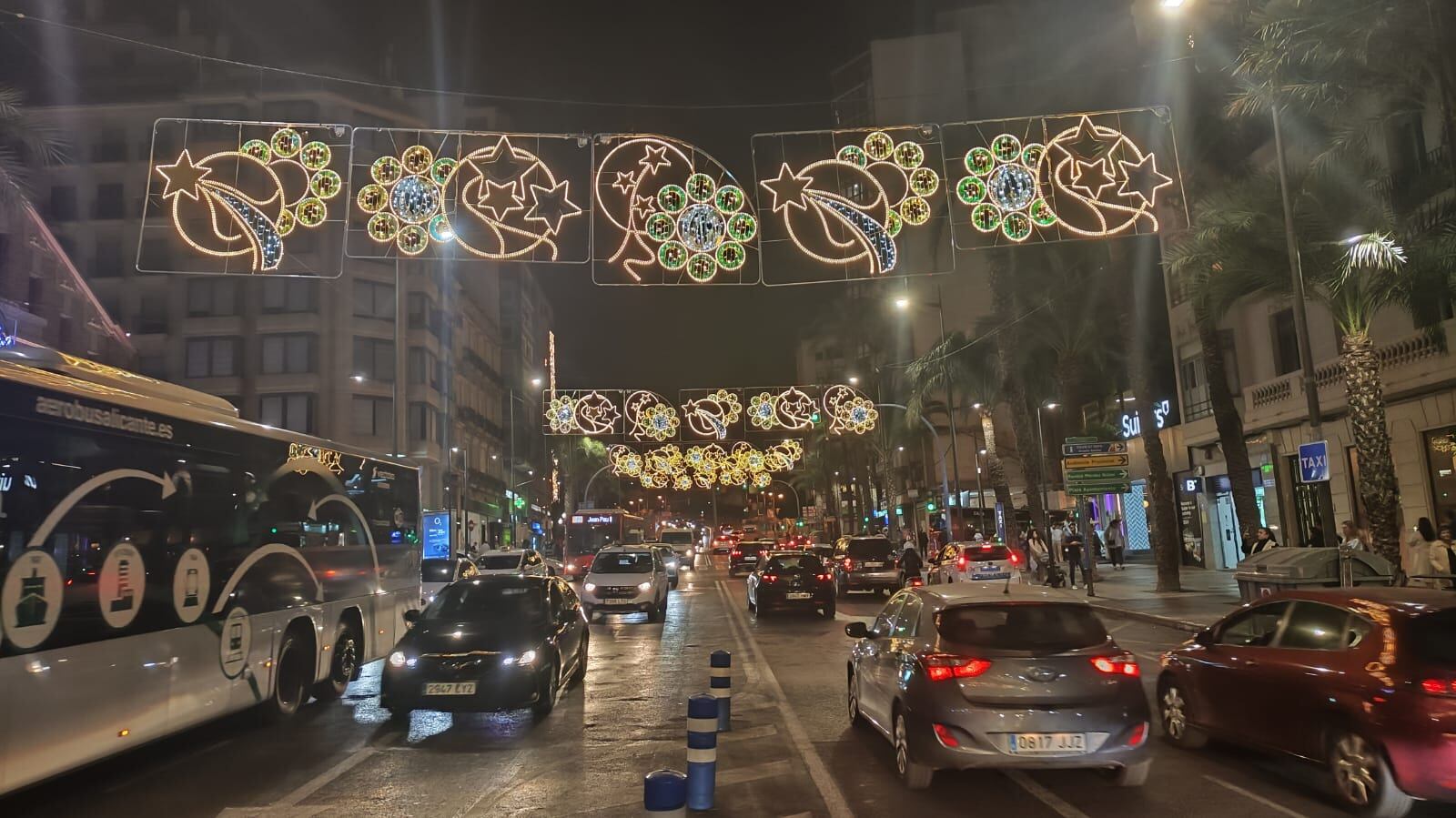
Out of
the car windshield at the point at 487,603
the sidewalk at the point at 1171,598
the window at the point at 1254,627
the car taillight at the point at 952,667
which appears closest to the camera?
the car taillight at the point at 952,667

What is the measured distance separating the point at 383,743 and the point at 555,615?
264cm

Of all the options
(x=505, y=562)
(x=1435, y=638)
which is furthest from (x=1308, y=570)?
(x=505, y=562)

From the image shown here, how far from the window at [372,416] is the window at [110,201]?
16.4 m

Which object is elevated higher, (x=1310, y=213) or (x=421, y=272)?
(x=421, y=272)

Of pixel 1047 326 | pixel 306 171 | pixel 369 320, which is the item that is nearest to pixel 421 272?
pixel 369 320

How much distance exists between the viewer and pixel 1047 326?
3331 cm

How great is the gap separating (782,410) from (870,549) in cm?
660

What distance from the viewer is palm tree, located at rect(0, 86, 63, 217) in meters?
14.8

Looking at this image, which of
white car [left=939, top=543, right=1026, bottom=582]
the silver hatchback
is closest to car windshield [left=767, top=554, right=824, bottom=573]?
white car [left=939, top=543, right=1026, bottom=582]

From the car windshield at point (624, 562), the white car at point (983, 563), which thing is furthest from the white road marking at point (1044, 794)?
the white car at point (983, 563)

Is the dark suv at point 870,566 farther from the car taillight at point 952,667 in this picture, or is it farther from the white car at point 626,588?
the car taillight at point 952,667

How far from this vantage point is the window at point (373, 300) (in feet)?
175

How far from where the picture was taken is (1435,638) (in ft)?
20.8

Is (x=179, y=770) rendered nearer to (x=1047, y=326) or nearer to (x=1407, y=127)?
(x=1407, y=127)
